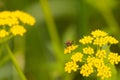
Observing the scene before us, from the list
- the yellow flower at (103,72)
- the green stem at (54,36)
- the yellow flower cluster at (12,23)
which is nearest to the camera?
the yellow flower at (103,72)

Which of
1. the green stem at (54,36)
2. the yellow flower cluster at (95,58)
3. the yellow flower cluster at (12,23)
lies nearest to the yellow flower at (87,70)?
the yellow flower cluster at (95,58)

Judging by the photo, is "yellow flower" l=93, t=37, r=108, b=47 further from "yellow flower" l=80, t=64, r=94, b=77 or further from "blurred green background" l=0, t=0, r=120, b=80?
"blurred green background" l=0, t=0, r=120, b=80

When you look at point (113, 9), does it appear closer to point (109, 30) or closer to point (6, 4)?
point (109, 30)

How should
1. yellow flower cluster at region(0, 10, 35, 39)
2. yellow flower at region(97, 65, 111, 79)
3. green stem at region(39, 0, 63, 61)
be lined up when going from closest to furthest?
yellow flower at region(97, 65, 111, 79) < yellow flower cluster at region(0, 10, 35, 39) < green stem at region(39, 0, 63, 61)

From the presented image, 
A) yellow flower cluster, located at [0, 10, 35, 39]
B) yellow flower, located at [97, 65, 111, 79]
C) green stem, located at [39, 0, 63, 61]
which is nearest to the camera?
yellow flower, located at [97, 65, 111, 79]

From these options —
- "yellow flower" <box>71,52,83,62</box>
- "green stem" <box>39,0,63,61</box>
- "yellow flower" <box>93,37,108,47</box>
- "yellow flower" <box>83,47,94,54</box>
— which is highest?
"green stem" <box>39,0,63,61</box>

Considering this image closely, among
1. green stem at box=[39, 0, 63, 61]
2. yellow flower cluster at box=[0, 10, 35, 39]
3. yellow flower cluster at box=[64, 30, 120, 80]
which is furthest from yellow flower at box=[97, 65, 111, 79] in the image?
green stem at box=[39, 0, 63, 61]

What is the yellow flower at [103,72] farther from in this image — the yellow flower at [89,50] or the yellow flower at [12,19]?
the yellow flower at [12,19]

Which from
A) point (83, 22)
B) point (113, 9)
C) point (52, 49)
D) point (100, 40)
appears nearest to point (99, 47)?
point (100, 40)
